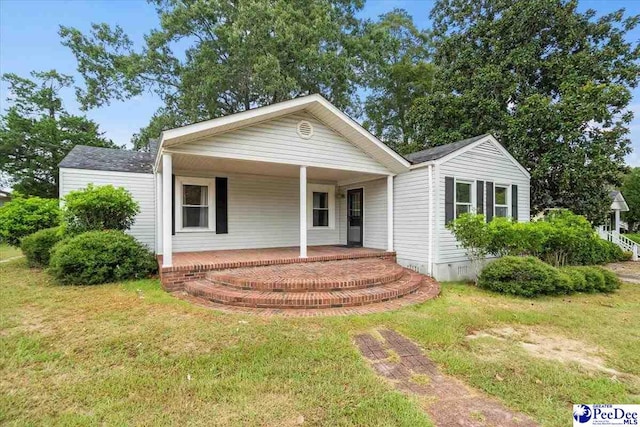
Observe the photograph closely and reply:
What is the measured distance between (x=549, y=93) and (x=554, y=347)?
1412cm

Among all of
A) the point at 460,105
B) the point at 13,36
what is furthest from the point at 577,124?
the point at 13,36

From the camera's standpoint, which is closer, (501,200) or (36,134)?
(501,200)

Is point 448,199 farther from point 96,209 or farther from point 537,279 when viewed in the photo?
point 96,209

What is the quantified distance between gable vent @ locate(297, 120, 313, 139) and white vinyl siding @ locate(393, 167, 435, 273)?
3.14m

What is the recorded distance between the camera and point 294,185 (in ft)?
36.1

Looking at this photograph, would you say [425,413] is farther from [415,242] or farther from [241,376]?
[415,242]

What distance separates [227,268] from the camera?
7125 millimetres

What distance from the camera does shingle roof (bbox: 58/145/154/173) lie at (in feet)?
30.2

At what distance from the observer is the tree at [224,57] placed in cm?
1612

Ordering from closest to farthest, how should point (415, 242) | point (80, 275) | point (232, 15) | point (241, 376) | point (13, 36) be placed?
point (241, 376)
point (80, 275)
point (415, 242)
point (13, 36)
point (232, 15)

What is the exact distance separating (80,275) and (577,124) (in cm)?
1636

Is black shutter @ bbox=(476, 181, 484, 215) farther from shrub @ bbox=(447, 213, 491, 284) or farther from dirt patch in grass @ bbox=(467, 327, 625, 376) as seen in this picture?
dirt patch in grass @ bbox=(467, 327, 625, 376)

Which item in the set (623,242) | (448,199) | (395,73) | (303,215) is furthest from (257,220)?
(623,242)

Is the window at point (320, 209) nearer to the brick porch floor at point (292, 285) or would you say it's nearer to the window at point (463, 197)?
the brick porch floor at point (292, 285)
